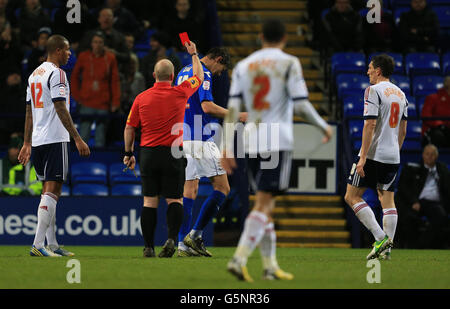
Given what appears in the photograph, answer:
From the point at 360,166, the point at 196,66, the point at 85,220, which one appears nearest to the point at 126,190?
the point at 85,220

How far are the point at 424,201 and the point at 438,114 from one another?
69.4 inches

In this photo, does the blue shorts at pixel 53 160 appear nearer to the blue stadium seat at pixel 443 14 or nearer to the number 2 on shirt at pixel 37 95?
the number 2 on shirt at pixel 37 95

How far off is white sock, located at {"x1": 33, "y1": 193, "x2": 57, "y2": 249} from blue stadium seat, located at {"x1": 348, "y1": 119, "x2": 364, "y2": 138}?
605 cm

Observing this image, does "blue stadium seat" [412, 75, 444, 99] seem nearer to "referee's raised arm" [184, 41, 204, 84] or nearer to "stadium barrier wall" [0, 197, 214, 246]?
"stadium barrier wall" [0, 197, 214, 246]

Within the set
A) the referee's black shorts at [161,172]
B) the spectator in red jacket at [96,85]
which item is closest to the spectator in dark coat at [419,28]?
the spectator in red jacket at [96,85]

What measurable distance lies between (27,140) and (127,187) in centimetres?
395

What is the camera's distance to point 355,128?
14.4 metres

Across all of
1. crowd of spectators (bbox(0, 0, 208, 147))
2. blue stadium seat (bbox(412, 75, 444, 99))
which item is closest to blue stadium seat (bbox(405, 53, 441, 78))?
blue stadium seat (bbox(412, 75, 444, 99))

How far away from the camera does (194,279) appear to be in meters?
6.90

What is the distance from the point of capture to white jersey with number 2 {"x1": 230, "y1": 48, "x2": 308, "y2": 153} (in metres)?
6.60

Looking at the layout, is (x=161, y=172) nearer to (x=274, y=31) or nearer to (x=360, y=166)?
(x=360, y=166)

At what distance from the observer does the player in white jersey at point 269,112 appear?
6.60 meters

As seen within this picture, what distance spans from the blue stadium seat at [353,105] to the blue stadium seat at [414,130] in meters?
0.83
